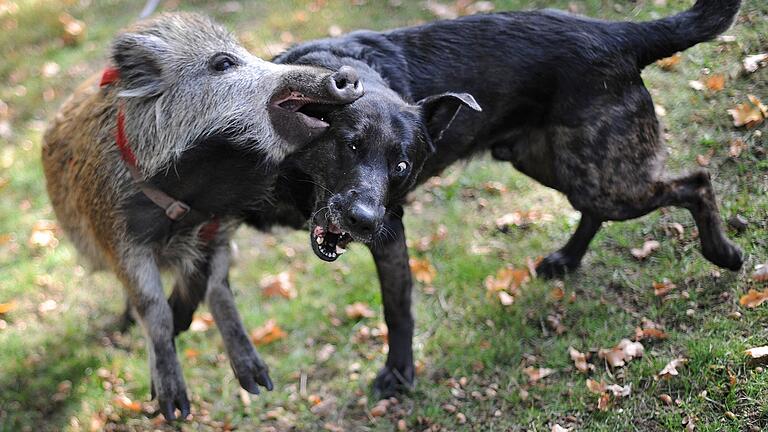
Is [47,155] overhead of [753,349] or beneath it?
beneath

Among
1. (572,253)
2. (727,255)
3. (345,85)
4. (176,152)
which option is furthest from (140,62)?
(727,255)

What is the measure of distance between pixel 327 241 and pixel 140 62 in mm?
1310

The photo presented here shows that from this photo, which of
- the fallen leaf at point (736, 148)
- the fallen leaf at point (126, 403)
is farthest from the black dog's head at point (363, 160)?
the fallen leaf at point (736, 148)

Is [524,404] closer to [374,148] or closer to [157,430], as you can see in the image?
[374,148]

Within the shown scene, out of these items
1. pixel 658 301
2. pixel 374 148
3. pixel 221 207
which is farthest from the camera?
pixel 658 301

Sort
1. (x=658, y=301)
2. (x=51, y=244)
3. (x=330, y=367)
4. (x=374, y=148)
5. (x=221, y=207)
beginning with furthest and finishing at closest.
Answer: (x=51, y=244)
(x=330, y=367)
(x=658, y=301)
(x=221, y=207)
(x=374, y=148)

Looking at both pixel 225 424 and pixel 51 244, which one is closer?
pixel 225 424

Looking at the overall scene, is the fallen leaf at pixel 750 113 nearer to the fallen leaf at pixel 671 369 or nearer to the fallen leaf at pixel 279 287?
the fallen leaf at pixel 671 369

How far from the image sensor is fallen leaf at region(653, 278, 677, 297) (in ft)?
14.8

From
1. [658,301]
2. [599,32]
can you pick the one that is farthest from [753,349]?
[599,32]

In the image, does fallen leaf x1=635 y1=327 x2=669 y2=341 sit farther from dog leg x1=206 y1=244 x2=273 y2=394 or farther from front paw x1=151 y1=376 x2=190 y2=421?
front paw x1=151 y1=376 x2=190 y2=421

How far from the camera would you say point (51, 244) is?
6328mm

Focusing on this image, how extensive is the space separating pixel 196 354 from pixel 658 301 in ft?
9.73

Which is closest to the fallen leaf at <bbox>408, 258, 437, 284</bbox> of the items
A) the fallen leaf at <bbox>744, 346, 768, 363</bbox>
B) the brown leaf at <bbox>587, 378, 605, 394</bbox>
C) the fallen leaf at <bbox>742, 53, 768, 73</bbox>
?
the brown leaf at <bbox>587, 378, 605, 394</bbox>
